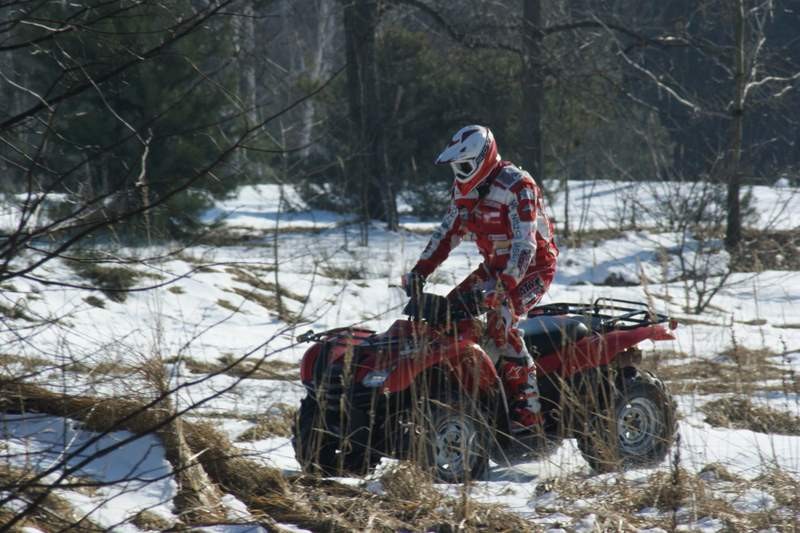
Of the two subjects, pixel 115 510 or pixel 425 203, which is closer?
pixel 115 510

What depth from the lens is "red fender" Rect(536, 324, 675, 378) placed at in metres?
5.96

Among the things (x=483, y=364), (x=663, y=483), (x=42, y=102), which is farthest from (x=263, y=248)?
(x=42, y=102)

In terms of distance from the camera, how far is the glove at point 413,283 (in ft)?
18.6

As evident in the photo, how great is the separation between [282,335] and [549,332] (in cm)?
210

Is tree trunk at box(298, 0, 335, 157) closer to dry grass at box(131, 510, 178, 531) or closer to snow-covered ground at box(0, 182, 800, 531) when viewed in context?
snow-covered ground at box(0, 182, 800, 531)

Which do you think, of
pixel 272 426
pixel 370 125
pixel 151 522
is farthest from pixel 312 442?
pixel 370 125

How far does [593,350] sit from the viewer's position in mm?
5996

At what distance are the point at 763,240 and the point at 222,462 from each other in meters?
14.1

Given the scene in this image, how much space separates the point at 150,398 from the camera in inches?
186

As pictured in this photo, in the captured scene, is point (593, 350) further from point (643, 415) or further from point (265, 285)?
point (265, 285)

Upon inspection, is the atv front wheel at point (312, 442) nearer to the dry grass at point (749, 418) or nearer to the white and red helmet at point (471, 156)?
the white and red helmet at point (471, 156)

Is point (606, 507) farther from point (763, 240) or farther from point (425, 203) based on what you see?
point (425, 203)

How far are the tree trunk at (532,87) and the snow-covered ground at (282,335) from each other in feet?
6.67

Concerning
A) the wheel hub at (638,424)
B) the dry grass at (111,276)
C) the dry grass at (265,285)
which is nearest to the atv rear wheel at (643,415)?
the wheel hub at (638,424)
